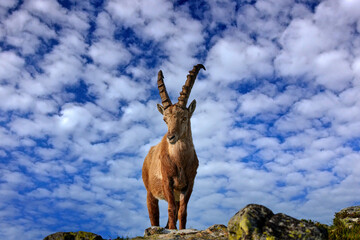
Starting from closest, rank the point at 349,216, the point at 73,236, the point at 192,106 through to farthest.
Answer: the point at 73,236 → the point at 192,106 → the point at 349,216

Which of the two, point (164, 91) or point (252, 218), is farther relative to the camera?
point (164, 91)

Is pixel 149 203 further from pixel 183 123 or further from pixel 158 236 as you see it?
pixel 158 236

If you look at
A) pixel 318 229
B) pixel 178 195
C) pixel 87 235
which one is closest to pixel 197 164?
pixel 178 195

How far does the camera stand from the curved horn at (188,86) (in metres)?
12.6

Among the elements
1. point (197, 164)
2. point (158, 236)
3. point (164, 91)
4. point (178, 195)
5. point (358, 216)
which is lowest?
point (158, 236)

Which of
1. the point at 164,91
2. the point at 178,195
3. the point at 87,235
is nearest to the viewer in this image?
the point at 87,235

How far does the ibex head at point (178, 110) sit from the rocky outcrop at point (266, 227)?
16.7 feet

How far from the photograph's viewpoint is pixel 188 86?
13.0 m

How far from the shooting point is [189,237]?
785 cm

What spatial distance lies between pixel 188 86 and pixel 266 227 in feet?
25.3

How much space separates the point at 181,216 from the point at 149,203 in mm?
3939

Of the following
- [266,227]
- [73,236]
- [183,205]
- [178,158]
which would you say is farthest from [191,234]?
[178,158]

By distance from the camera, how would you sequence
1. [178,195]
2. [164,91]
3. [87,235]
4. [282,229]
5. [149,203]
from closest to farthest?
[282,229] < [87,235] < [178,195] < [164,91] < [149,203]

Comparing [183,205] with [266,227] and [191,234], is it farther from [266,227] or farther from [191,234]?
[266,227]
